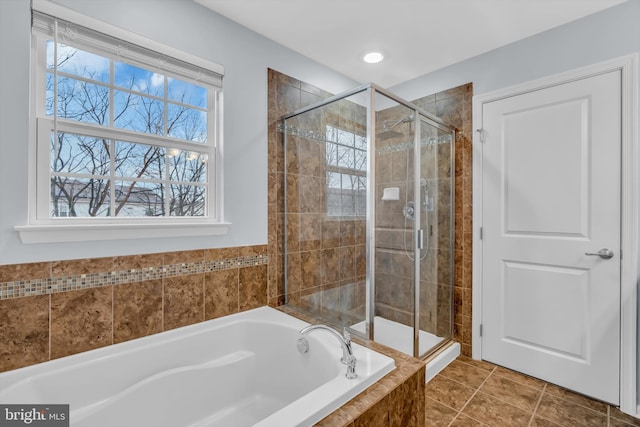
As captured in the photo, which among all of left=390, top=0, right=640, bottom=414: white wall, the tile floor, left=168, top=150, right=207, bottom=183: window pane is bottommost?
the tile floor

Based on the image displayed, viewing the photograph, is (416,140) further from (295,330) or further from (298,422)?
(298,422)

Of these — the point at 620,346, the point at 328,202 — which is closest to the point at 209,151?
the point at 328,202

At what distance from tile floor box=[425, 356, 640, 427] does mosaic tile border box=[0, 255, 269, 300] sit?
1567mm

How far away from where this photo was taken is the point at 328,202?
2160 millimetres

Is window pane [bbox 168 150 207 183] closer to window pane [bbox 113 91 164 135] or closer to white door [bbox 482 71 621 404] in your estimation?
window pane [bbox 113 91 164 135]

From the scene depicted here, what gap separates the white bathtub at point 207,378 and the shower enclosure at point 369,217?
0.39 m

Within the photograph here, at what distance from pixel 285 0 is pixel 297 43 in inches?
18.7

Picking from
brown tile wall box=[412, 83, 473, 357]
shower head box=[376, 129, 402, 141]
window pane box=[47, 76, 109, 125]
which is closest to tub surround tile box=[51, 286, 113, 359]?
window pane box=[47, 76, 109, 125]

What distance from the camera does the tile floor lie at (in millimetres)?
1730

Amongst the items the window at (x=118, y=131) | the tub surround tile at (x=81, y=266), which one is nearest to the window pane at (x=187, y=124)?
the window at (x=118, y=131)

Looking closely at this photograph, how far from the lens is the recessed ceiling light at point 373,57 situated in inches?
95.7

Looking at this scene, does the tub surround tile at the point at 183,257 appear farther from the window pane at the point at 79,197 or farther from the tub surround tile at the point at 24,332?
the tub surround tile at the point at 24,332

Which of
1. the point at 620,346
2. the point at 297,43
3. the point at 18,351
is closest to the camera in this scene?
the point at 18,351

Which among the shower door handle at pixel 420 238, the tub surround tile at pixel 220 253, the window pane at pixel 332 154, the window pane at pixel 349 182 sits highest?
the window pane at pixel 332 154
